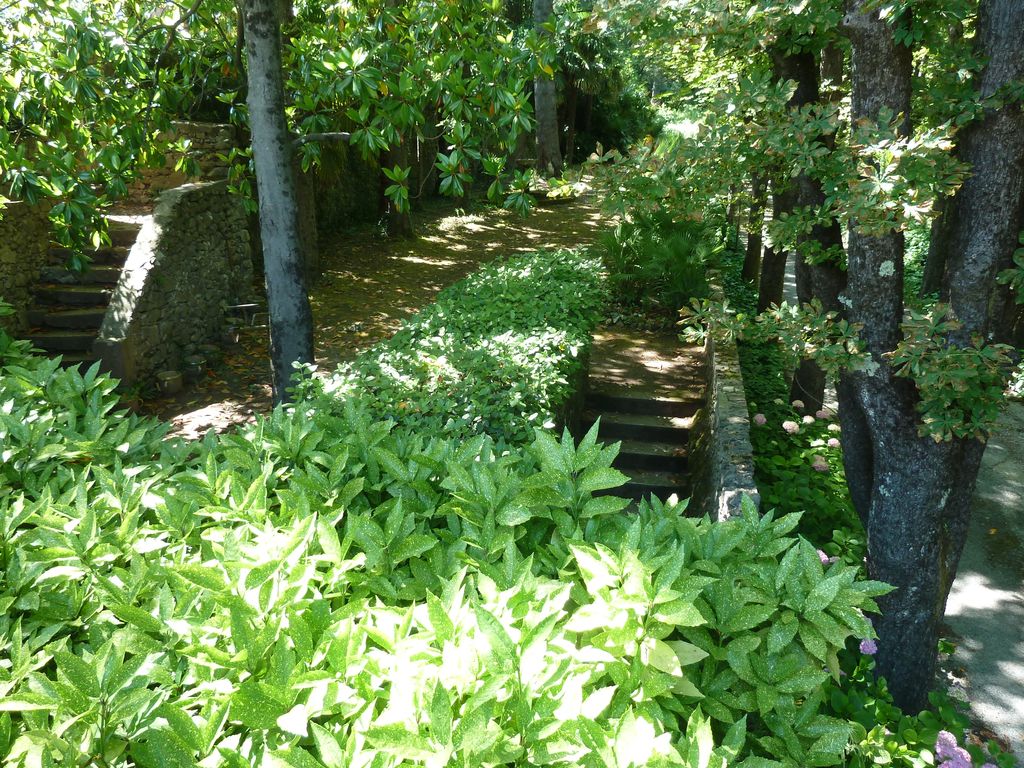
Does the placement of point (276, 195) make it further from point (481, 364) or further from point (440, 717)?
point (440, 717)

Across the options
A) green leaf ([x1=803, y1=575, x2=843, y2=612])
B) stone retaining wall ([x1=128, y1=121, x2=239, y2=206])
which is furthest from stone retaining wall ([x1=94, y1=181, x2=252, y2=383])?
green leaf ([x1=803, y1=575, x2=843, y2=612])

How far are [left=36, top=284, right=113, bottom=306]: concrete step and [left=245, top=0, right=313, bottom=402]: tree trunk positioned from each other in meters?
3.79

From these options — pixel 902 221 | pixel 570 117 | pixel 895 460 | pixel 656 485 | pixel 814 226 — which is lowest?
pixel 656 485

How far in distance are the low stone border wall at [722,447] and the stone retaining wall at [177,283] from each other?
18.9ft

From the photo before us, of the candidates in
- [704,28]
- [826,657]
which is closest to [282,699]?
[826,657]

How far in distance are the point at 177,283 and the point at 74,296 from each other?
1234 millimetres

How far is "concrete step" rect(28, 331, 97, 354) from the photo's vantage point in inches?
316

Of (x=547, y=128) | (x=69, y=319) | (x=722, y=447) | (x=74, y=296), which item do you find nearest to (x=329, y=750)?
(x=722, y=447)

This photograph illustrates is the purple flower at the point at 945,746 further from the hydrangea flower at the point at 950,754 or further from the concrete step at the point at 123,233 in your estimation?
the concrete step at the point at 123,233

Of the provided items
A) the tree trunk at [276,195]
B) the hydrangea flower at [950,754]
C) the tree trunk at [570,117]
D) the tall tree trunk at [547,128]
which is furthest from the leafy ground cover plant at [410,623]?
the tree trunk at [570,117]

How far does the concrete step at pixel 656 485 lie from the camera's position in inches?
256

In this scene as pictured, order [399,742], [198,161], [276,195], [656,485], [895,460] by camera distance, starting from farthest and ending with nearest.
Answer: [198,161] → [656,485] → [276,195] → [895,460] → [399,742]

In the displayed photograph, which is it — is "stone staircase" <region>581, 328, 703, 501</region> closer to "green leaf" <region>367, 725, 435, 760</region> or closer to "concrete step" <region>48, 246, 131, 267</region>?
"green leaf" <region>367, 725, 435, 760</region>

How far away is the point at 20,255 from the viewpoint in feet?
27.3
